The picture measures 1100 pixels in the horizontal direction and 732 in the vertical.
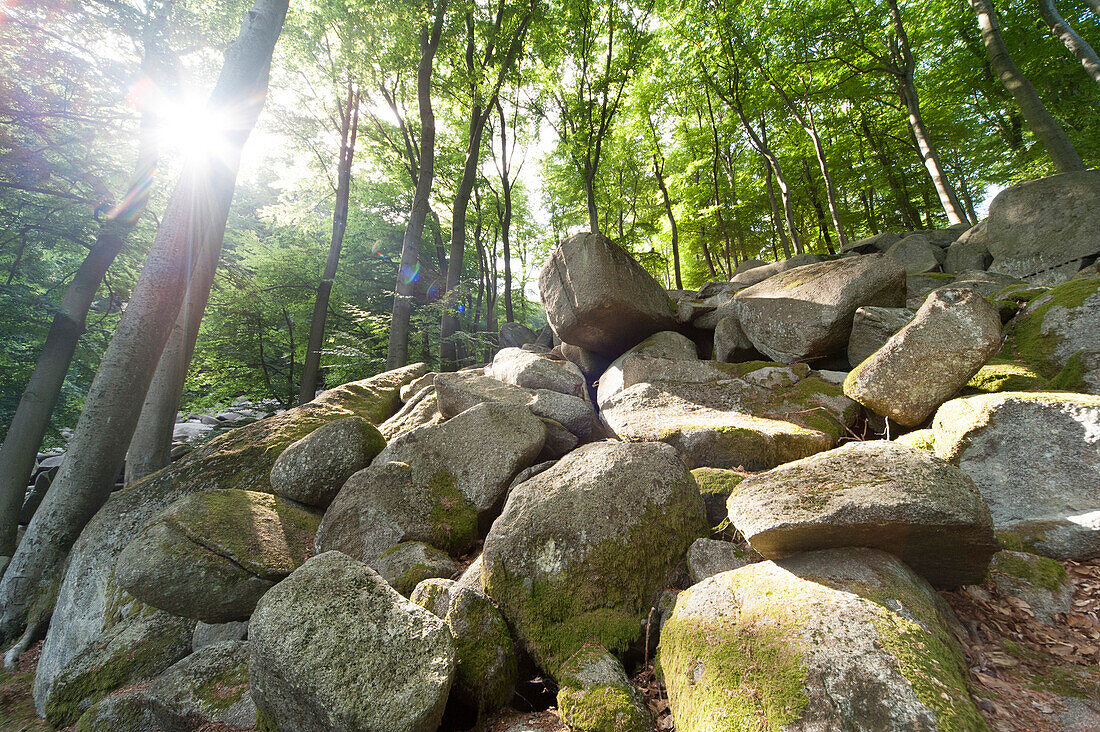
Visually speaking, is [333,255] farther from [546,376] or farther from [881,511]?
[881,511]

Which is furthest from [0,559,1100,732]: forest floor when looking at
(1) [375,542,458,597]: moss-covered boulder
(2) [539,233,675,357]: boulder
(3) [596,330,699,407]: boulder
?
(2) [539,233,675,357]: boulder

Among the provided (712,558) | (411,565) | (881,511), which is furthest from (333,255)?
(881,511)

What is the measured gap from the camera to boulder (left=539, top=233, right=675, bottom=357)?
22.2ft

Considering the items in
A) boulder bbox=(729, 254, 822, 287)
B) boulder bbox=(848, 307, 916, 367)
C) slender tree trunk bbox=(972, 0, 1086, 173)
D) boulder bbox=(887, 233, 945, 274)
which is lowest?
boulder bbox=(848, 307, 916, 367)

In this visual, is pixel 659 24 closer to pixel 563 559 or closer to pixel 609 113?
pixel 609 113

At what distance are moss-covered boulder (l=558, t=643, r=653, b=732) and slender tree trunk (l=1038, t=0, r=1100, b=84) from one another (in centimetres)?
1575

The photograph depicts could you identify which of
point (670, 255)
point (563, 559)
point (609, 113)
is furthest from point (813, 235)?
point (563, 559)

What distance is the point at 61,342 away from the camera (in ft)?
28.9

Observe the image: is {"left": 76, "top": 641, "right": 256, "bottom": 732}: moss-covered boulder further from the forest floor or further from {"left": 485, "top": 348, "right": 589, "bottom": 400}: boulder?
{"left": 485, "top": 348, "right": 589, "bottom": 400}: boulder

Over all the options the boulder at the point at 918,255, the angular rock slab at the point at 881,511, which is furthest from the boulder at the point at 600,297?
the boulder at the point at 918,255

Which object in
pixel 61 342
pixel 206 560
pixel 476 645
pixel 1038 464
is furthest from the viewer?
pixel 61 342

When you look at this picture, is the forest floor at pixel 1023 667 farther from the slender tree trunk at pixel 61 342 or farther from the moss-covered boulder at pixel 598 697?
the slender tree trunk at pixel 61 342

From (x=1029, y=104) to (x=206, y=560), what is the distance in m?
17.4

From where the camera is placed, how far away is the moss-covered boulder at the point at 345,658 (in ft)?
7.36
